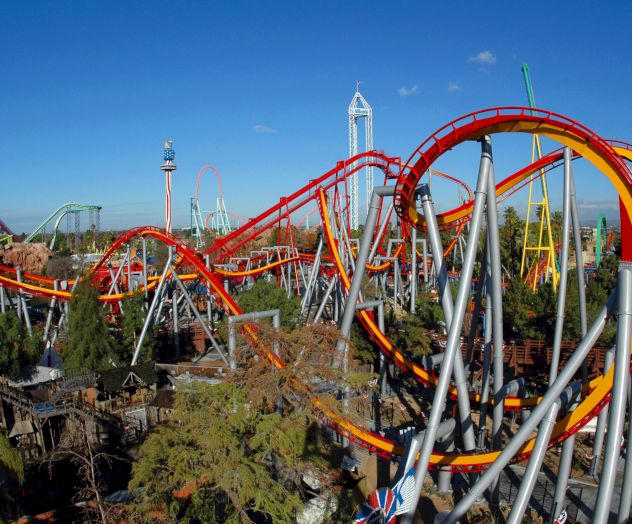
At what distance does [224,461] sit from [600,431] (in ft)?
23.0

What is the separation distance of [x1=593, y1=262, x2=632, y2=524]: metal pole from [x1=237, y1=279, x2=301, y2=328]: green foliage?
11587 millimetres

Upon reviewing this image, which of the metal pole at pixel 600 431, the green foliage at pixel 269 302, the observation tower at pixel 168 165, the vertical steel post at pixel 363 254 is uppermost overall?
the observation tower at pixel 168 165

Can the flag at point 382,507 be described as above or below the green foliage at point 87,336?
below

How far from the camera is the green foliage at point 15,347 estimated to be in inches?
596

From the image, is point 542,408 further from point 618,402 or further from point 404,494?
point 404,494

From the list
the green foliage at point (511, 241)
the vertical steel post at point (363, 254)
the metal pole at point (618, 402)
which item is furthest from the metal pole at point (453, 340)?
the green foliage at point (511, 241)

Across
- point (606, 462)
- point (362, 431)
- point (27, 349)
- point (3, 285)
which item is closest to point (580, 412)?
point (606, 462)

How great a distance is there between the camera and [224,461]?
7703 millimetres

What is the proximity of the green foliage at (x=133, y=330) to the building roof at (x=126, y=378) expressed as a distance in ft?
7.35

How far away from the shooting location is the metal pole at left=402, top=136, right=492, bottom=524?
24.6 feet

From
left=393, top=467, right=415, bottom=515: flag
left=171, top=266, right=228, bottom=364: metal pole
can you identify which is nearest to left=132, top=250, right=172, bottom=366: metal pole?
left=171, top=266, right=228, bottom=364: metal pole

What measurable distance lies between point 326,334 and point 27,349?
33.8 feet

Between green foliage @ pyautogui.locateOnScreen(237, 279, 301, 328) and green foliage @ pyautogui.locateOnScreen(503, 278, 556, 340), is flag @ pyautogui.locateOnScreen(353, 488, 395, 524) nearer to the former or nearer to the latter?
green foliage @ pyautogui.locateOnScreen(237, 279, 301, 328)

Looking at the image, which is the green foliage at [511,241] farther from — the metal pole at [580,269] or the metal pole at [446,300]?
the metal pole at [446,300]
